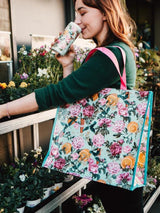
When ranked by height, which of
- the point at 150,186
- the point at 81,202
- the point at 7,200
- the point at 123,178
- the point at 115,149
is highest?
the point at 115,149

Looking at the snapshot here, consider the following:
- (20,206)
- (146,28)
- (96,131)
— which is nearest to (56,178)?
(20,206)

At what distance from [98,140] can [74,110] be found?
0.20 metres

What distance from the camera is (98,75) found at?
114cm

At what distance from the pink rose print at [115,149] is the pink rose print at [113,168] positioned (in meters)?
0.05

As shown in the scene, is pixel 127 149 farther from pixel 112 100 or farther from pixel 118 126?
pixel 112 100

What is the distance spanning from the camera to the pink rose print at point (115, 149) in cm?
124

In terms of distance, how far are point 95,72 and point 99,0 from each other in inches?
15.2

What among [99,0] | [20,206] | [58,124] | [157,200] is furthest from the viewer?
[157,200]

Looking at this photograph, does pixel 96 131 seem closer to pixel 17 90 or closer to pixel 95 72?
pixel 95 72

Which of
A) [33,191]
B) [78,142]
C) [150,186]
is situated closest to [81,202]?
[33,191]

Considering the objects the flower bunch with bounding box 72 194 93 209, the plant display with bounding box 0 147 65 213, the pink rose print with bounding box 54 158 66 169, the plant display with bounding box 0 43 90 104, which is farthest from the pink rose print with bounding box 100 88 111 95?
the flower bunch with bounding box 72 194 93 209

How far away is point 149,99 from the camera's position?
1.18 m

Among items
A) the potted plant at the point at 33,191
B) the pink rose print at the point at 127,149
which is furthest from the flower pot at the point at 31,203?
the pink rose print at the point at 127,149

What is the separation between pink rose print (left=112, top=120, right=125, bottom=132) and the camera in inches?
48.7
